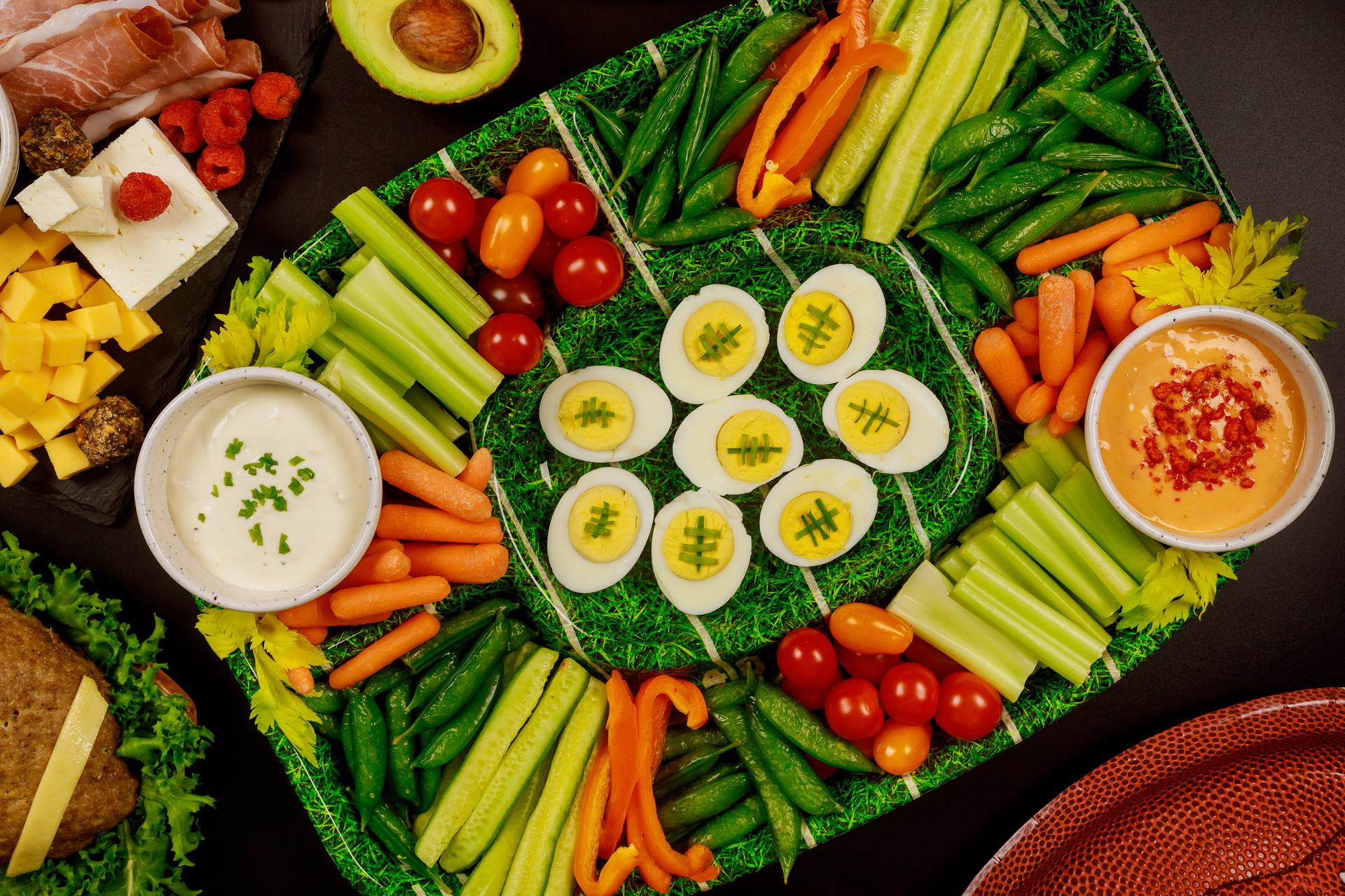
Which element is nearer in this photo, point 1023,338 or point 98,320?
point 1023,338

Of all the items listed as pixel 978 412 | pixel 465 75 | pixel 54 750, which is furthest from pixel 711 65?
pixel 54 750

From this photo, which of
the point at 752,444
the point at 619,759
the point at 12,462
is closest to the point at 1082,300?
the point at 752,444

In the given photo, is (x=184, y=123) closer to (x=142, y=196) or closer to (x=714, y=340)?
(x=142, y=196)

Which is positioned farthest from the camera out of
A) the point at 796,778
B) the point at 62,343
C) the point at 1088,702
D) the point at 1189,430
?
the point at 1088,702

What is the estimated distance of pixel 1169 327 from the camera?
2693mm

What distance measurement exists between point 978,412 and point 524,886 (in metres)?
2.26

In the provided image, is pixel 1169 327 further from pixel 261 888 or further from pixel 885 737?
pixel 261 888

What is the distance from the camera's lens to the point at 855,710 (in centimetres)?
286

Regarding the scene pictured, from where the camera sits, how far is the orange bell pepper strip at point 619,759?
2777 mm

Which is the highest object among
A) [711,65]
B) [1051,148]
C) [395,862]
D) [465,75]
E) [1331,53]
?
[465,75]

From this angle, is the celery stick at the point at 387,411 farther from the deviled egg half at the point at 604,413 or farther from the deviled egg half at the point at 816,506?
the deviled egg half at the point at 816,506

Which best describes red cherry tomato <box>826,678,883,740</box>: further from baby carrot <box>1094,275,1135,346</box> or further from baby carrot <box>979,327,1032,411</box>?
baby carrot <box>1094,275,1135,346</box>

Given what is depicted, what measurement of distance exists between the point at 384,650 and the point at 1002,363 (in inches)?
92.2

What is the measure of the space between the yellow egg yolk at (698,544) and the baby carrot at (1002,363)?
1084 mm
